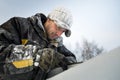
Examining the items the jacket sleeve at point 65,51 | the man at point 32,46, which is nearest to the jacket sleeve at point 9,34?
the man at point 32,46

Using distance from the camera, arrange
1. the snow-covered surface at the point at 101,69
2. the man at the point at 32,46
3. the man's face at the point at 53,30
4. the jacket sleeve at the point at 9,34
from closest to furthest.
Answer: the snow-covered surface at the point at 101,69
the man at the point at 32,46
the jacket sleeve at the point at 9,34
the man's face at the point at 53,30

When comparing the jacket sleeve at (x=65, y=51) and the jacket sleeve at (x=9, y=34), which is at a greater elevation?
the jacket sleeve at (x=9, y=34)

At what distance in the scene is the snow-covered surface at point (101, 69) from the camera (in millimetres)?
751

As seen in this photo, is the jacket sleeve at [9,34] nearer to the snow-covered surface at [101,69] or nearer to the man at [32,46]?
the man at [32,46]

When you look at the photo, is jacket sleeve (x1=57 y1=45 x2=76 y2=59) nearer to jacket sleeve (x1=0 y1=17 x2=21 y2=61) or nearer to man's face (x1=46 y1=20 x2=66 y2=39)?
man's face (x1=46 y1=20 x2=66 y2=39)

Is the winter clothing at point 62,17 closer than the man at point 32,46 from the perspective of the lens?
No

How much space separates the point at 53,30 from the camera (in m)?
2.01

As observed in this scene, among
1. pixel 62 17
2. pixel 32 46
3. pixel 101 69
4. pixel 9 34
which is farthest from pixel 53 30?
pixel 101 69

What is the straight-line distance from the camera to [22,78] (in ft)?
3.69

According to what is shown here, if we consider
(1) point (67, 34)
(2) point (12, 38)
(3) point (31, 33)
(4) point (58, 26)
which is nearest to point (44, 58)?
(2) point (12, 38)

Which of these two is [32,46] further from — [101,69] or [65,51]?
[65,51]

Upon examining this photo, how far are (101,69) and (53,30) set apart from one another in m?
1.25

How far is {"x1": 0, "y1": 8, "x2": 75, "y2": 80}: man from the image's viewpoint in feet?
3.71

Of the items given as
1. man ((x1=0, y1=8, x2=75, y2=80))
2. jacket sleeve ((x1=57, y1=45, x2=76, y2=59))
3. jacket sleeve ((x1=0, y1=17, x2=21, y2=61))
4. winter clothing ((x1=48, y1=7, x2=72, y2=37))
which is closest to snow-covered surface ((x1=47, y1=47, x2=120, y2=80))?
man ((x1=0, y1=8, x2=75, y2=80))
